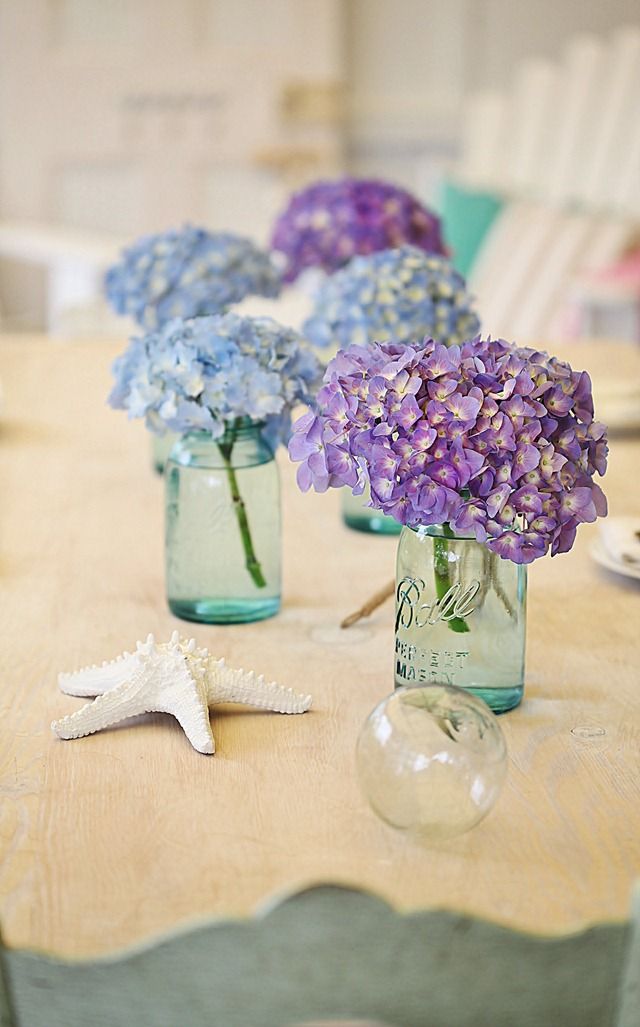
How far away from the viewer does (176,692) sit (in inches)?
38.2

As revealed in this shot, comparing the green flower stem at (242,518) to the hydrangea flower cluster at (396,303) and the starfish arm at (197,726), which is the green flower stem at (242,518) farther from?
the hydrangea flower cluster at (396,303)

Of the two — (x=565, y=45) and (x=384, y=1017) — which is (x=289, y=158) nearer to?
(x=565, y=45)

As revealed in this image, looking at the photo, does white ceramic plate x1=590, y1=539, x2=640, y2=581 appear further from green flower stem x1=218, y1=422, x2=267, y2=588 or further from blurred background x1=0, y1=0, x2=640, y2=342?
blurred background x1=0, y1=0, x2=640, y2=342

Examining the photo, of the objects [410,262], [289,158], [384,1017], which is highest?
[410,262]

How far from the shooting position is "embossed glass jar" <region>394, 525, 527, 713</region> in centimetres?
95

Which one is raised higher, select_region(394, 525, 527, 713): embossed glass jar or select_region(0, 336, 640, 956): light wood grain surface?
select_region(394, 525, 527, 713): embossed glass jar

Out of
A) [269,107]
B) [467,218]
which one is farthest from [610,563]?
[269,107]

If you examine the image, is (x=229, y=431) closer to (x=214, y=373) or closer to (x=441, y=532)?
(x=214, y=373)

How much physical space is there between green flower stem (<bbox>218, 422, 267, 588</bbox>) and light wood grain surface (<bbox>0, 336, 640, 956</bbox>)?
0.17 feet

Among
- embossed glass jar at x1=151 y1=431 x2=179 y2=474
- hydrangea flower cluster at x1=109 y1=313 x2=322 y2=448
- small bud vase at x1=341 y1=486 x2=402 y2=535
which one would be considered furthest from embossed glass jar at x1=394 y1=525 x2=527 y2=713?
embossed glass jar at x1=151 y1=431 x2=179 y2=474

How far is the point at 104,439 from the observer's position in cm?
185

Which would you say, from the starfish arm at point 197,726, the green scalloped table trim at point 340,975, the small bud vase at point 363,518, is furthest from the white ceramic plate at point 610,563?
the green scalloped table trim at point 340,975

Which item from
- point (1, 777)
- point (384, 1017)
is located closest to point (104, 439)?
point (1, 777)

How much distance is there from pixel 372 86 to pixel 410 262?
3.29m
